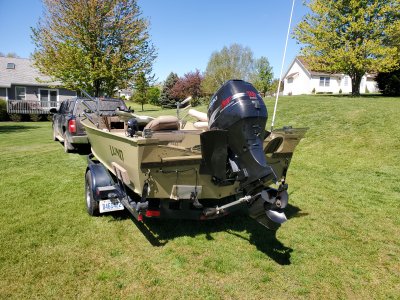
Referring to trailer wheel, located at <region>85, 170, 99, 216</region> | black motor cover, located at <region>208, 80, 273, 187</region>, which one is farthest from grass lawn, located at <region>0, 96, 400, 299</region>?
black motor cover, located at <region>208, 80, 273, 187</region>

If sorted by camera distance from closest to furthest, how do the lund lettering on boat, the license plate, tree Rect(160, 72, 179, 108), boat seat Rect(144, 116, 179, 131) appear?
the lund lettering on boat
boat seat Rect(144, 116, 179, 131)
the license plate
tree Rect(160, 72, 179, 108)

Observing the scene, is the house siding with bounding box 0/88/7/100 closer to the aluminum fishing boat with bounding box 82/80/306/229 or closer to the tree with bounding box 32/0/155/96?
the tree with bounding box 32/0/155/96

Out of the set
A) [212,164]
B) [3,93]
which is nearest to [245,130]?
[212,164]

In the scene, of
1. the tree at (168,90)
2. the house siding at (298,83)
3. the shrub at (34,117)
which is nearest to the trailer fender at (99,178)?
the shrub at (34,117)

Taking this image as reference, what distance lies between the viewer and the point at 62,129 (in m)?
11.4

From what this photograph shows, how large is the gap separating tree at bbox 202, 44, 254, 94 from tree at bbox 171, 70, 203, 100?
117 cm

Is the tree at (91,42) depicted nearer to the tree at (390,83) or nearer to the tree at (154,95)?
the tree at (390,83)

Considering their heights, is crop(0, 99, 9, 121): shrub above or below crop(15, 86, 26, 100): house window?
below

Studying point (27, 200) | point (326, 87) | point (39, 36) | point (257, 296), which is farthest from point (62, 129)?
point (326, 87)

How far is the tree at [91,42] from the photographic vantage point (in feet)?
68.6

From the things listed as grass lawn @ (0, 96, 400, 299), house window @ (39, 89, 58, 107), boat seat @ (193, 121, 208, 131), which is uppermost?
house window @ (39, 89, 58, 107)

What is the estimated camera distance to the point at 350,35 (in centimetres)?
2453

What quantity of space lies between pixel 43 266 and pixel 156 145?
1971 millimetres

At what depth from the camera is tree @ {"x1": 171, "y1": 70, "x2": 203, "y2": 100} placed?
162 feet
